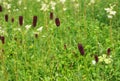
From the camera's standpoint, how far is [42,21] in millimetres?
4941

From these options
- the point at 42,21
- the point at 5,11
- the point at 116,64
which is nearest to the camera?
the point at 116,64

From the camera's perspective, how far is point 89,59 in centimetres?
338

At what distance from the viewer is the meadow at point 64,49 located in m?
3.10

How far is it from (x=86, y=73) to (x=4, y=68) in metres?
0.93

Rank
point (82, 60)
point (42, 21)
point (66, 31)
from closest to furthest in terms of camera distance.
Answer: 1. point (82, 60)
2. point (66, 31)
3. point (42, 21)

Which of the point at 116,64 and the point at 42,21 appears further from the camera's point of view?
the point at 42,21

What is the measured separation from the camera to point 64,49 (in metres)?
3.69

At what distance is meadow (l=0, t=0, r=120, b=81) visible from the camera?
122 inches

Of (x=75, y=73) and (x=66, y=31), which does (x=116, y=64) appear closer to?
(x=75, y=73)

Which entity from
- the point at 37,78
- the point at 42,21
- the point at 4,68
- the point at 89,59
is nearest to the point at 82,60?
the point at 89,59

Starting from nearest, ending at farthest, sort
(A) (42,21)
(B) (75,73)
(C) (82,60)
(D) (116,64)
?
(B) (75,73)
(D) (116,64)
(C) (82,60)
(A) (42,21)

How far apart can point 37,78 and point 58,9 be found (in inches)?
108

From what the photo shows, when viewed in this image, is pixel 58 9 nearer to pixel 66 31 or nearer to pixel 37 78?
pixel 66 31

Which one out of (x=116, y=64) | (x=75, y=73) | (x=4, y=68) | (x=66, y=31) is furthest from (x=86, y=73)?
(x=66, y=31)
